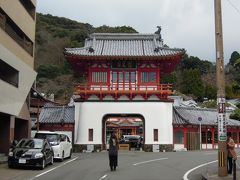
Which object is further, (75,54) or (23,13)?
(75,54)

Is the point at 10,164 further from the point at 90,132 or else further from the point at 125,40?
the point at 125,40

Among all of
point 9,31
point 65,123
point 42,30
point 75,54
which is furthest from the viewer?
point 42,30

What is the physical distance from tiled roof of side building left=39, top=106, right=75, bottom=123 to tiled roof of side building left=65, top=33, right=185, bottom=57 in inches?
307

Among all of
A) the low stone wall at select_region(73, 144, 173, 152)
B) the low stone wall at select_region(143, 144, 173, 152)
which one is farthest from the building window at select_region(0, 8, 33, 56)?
the low stone wall at select_region(143, 144, 173, 152)

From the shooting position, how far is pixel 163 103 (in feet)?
139

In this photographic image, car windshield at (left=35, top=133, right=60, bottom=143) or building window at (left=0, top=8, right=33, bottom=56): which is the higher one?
building window at (left=0, top=8, right=33, bottom=56)

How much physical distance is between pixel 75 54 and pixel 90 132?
806 centimetres

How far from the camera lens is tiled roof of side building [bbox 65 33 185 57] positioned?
42.2m

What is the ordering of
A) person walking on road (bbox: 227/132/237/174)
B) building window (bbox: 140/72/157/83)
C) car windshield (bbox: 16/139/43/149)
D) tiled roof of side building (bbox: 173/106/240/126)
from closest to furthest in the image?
person walking on road (bbox: 227/132/237/174), car windshield (bbox: 16/139/43/149), building window (bbox: 140/72/157/83), tiled roof of side building (bbox: 173/106/240/126)

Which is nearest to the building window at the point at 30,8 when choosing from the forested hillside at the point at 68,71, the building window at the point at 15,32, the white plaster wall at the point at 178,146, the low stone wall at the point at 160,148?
the building window at the point at 15,32

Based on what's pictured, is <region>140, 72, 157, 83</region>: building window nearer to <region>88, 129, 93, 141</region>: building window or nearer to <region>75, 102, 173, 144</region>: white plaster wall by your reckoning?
<region>75, 102, 173, 144</region>: white plaster wall

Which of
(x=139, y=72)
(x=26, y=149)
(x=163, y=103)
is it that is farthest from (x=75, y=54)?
(x=26, y=149)

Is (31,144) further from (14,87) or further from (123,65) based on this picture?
(123,65)

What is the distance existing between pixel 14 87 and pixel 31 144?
7.43m
